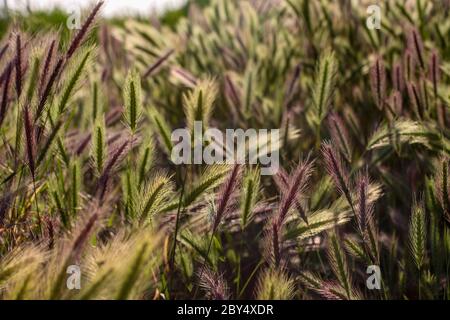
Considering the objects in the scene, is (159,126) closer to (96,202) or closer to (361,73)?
(96,202)

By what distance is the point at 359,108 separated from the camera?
2445 mm

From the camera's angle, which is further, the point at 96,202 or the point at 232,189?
the point at 232,189

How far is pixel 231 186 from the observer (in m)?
1.22

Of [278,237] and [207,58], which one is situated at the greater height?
[207,58]

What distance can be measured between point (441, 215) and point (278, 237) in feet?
1.96

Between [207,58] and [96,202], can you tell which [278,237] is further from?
[207,58]

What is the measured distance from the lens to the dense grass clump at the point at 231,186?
3.87 feet

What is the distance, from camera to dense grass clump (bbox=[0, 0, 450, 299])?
1.18 m

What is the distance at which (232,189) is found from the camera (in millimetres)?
1219

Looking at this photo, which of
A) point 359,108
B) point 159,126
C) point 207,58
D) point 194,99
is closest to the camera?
point 194,99
